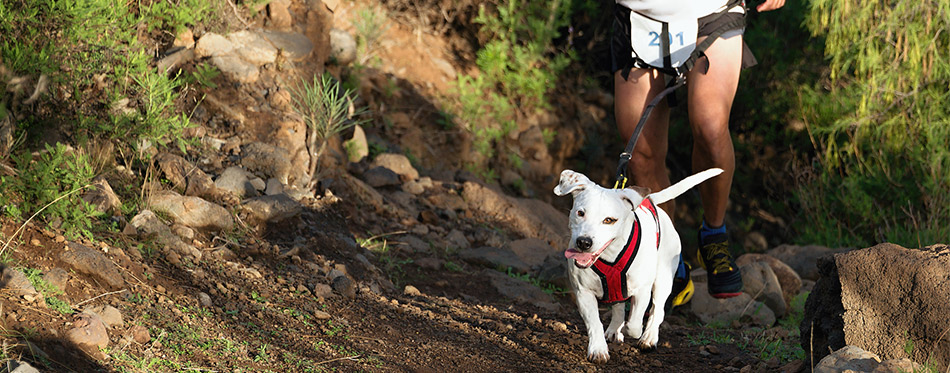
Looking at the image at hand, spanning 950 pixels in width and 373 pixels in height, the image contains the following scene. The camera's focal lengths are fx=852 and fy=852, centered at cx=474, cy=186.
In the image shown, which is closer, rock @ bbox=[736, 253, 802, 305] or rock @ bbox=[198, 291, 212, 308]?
rock @ bbox=[198, 291, 212, 308]

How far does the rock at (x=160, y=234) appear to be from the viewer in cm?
410

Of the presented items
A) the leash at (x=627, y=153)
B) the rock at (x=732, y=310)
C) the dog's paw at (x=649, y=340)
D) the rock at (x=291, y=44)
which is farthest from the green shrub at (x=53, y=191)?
the rock at (x=732, y=310)

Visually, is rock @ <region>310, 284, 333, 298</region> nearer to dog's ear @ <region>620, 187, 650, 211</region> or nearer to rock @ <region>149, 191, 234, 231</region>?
rock @ <region>149, 191, 234, 231</region>

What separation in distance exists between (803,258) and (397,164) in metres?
3.28

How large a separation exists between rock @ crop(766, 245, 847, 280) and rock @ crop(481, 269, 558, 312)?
2.41 m

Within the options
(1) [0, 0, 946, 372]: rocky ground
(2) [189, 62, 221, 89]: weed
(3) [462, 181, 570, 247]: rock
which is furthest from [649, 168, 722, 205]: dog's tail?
(2) [189, 62, 221, 89]: weed

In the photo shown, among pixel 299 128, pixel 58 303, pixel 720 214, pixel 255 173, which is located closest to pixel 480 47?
pixel 299 128

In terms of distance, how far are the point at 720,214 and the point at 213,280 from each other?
2587 millimetres

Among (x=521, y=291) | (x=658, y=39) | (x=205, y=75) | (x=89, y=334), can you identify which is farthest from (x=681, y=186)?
(x=205, y=75)

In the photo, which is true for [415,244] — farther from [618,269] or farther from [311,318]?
[618,269]

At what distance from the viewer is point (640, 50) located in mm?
4445

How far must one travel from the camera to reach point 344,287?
427 cm

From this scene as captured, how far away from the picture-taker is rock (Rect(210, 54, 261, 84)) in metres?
5.89

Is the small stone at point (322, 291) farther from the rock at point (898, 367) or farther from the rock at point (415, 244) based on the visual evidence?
the rock at point (898, 367)
